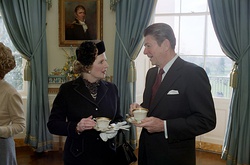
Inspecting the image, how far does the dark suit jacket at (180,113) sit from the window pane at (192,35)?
3.19m

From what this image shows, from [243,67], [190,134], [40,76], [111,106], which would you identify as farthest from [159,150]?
[40,76]

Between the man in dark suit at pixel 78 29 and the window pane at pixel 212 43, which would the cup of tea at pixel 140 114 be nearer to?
the man in dark suit at pixel 78 29

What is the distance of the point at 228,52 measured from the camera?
13.1ft

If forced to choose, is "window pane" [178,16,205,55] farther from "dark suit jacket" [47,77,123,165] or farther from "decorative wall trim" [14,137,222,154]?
"dark suit jacket" [47,77,123,165]

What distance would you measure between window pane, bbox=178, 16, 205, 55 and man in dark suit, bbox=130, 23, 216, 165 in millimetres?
3157

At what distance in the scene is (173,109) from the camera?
1.88 m

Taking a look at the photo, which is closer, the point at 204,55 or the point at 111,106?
the point at 111,106

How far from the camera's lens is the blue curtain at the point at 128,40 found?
4.46 m

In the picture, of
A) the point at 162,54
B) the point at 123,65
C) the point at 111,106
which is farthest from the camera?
the point at 123,65

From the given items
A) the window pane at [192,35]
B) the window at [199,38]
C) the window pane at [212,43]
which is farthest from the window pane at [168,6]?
the window pane at [212,43]

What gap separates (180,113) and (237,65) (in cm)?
242

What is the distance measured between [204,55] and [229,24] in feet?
3.45

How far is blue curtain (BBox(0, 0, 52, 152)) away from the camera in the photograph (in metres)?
4.56

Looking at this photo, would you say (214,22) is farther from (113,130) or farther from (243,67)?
(113,130)
